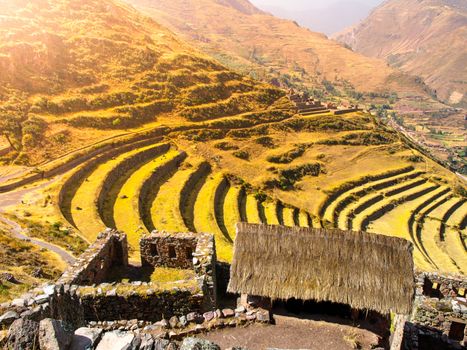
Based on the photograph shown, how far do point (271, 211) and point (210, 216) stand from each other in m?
11.2

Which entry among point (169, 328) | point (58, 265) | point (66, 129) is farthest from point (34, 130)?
point (169, 328)

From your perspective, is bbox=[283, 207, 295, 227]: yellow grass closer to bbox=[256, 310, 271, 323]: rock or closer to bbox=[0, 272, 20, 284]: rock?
bbox=[0, 272, 20, 284]: rock

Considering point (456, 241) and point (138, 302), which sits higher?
point (138, 302)

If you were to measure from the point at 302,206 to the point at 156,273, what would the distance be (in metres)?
36.0

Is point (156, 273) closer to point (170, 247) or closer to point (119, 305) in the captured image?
point (170, 247)

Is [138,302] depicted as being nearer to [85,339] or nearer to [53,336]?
[85,339]

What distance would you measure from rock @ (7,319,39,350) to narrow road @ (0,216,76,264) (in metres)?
16.6

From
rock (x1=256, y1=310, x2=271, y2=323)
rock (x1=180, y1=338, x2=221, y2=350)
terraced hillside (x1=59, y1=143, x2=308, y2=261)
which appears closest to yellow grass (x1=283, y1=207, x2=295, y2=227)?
terraced hillside (x1=59, y1=143, x2=308, y2=261)

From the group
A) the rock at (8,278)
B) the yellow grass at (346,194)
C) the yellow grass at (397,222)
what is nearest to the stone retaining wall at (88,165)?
the rock at (8,278)

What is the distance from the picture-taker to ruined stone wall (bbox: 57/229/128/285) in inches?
542

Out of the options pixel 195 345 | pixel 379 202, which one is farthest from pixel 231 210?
pixel 195 345

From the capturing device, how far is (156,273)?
1788 centimetres

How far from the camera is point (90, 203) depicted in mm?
33656

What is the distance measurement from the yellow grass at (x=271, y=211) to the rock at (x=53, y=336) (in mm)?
36828
